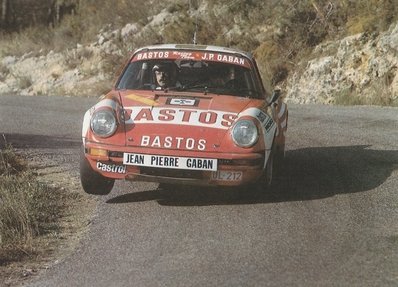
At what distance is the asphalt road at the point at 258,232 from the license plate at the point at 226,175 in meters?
0.33

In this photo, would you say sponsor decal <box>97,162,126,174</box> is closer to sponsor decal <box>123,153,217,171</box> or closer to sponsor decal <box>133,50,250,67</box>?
sponsor decal <box>123,153,217,171</box>

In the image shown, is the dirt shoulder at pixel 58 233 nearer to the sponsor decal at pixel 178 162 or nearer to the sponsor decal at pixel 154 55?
the sponsor decal at pixel 178 162

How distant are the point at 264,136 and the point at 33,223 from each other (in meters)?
2.32

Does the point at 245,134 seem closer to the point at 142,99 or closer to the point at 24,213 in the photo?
the point at 142,99

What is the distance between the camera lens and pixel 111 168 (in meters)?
7.08

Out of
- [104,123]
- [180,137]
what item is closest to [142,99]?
[104,123]

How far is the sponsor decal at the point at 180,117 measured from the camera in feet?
23.3

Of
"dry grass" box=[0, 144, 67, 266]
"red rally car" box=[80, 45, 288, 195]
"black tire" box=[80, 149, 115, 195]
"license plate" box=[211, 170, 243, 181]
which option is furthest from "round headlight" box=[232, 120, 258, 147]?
"dry grass" box=[0, 144, 67, 266]

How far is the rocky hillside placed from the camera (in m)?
18.9

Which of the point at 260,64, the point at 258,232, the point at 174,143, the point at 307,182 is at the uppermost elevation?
the point at 174,143

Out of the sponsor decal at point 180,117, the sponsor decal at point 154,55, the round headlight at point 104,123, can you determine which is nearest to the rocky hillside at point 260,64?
the sponsor decal at point 154,55

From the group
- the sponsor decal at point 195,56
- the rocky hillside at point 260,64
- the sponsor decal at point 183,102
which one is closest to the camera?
the sponsor decal at point 183,102

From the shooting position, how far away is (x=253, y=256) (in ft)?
18.4

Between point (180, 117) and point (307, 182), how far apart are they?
1987 mm
